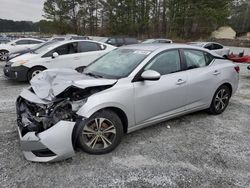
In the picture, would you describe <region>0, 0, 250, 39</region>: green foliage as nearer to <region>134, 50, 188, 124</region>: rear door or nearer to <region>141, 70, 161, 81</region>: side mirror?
<region>134, 50, 188, 124</region>: rear door

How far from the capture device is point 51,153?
2.79 m

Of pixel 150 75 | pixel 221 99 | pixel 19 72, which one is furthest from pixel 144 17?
pixel 150 75

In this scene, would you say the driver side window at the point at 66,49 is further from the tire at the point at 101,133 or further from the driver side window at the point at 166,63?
the tire at the point at 101,133

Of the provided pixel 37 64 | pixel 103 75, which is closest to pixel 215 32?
pixel 37 64

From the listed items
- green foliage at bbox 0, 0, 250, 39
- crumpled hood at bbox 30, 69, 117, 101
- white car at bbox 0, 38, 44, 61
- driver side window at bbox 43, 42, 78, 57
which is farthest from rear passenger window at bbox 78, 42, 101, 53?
green foliage at bbox 0, 0, 250, 39

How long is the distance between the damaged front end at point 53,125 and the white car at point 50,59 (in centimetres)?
445

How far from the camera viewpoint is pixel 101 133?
10.4 ft

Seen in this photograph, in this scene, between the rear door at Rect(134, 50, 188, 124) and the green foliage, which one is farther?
the green foliage

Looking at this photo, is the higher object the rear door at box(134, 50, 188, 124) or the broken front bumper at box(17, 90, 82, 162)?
the rear door at box(134, 50, 188, 124)

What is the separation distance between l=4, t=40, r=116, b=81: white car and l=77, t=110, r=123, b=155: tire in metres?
4.70

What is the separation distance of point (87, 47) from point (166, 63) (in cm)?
474

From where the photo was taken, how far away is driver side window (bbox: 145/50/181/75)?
370 cm

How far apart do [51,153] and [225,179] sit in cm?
208

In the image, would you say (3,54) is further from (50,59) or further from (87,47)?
(87,47)
